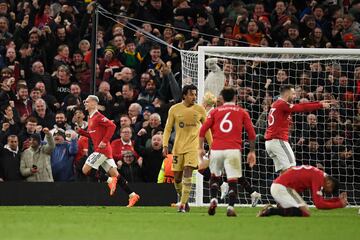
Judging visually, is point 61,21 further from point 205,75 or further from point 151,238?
point 151,238

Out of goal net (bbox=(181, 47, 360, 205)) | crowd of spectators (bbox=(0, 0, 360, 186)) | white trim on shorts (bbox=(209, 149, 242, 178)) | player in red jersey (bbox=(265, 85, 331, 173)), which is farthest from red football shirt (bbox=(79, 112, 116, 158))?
white trim on shorts (bbox=(209, 149, 242, 178))

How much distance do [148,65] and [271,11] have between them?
15.4ft

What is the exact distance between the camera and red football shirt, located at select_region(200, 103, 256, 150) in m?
17.9

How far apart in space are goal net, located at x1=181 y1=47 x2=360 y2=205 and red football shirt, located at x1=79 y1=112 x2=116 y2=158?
2.88 meters

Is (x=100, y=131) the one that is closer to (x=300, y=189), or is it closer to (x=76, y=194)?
(x=76, y=194)

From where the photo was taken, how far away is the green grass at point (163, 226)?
43.3 ft

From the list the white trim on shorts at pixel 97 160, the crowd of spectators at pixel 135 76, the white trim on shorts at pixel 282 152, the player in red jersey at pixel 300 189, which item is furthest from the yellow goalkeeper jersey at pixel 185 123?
the crowd of spectators at pixel 135 76

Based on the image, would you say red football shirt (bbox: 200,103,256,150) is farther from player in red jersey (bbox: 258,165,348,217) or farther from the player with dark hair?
the player with dark hair

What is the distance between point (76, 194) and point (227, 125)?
18.7 ft

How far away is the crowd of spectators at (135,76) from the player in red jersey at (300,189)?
6.75m

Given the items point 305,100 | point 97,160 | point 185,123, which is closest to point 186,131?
point 185,123

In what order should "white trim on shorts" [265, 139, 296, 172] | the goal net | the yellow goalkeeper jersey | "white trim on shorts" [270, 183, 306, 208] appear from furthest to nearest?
the goal net < "white trim on shorts" [265, 139, 296, 172] < the yellow goalkeeper jersey < "white trim on shorts" [270, 183, 306, 208]

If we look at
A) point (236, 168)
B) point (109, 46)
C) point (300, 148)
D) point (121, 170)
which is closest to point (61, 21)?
point (109, 46)

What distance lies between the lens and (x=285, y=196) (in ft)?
55.1
